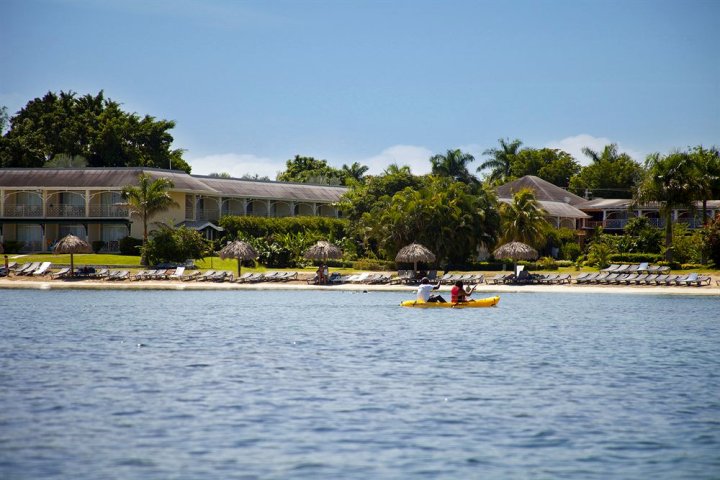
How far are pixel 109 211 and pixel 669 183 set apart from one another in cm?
3695

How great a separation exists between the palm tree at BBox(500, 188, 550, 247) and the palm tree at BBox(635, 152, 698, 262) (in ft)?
21.4

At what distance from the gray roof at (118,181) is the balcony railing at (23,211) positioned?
5.15ft

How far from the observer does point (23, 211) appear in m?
71.2

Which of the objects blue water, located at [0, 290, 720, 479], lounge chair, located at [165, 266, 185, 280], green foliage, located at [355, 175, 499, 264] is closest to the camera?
blue water, located at [0, 290, 720, 479]

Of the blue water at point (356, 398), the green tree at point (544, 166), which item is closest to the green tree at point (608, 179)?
the green tree at point (544, 166)

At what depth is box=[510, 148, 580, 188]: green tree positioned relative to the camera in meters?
104

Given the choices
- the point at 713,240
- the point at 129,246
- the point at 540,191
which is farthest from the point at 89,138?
the point at 713,240

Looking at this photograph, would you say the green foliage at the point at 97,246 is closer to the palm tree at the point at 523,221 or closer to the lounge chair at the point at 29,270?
the lounge chair at the point at 29,270

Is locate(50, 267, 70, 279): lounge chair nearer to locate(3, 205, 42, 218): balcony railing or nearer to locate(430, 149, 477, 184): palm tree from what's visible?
locate(3, 205, 42, 218): balcony railing

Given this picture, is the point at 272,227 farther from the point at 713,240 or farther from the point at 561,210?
the point at 713,240

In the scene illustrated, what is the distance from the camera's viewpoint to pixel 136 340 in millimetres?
29250

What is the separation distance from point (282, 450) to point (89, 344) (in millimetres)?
14528

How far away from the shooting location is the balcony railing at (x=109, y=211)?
227ft

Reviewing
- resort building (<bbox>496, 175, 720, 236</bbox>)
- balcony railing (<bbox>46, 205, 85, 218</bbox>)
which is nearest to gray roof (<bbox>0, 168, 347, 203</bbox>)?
balcony railing (<bbox>46, 205, 85, 218</bbox>)
